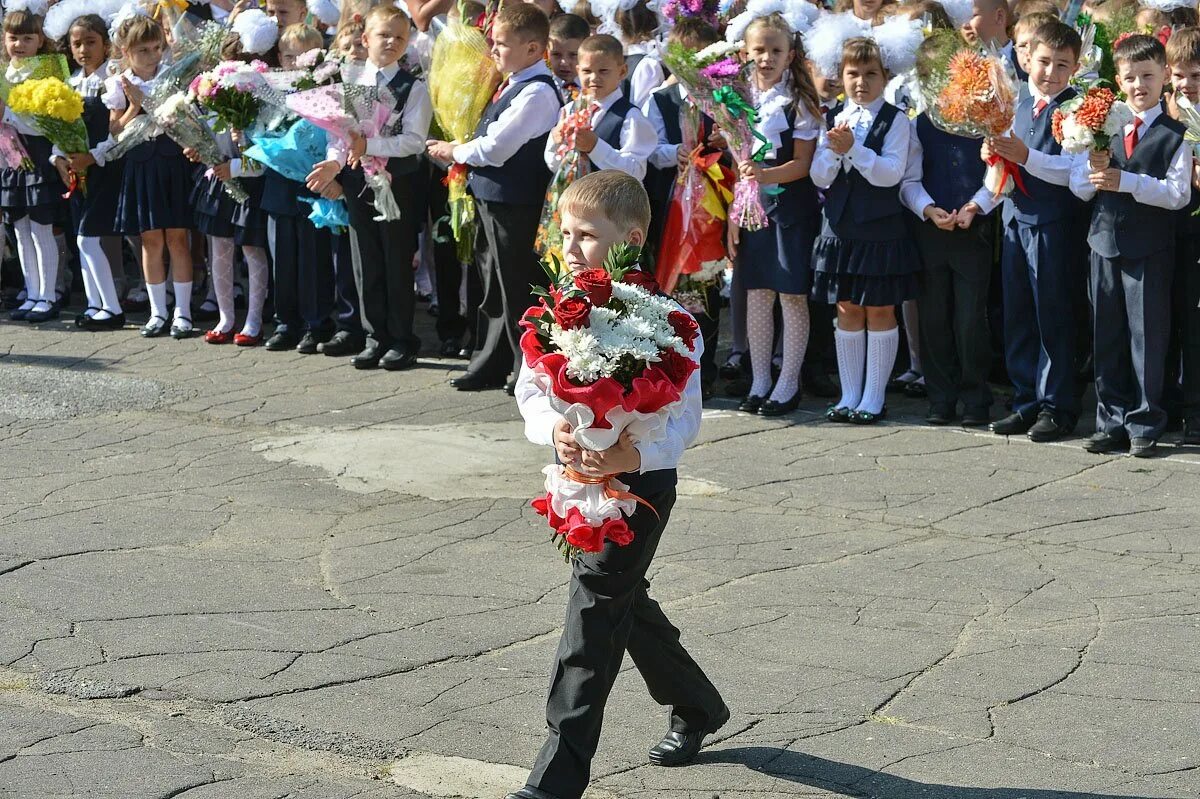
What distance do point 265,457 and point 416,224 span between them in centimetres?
272

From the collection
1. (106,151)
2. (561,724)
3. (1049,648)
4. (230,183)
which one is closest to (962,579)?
(1049,648)

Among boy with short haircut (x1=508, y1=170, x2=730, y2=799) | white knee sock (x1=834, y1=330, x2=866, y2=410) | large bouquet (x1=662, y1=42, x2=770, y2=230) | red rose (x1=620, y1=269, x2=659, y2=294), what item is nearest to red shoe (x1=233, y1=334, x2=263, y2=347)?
large bouquet (x1=662, y1=42, x2=770, y2=230)

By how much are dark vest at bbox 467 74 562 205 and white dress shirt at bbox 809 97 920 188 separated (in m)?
1.61

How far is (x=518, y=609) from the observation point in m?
5.90

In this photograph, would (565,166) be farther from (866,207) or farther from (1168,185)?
(1168,185)

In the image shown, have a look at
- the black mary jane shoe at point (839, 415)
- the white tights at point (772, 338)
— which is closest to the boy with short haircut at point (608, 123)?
the white tights at point (772, 338)

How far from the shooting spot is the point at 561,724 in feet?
13.8

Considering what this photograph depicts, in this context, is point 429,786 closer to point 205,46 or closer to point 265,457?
point 265,457

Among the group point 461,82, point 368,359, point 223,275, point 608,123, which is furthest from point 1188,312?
point 223,275

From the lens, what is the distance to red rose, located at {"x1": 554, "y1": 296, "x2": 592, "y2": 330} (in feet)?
13.1

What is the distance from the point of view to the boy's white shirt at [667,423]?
4.25 meters

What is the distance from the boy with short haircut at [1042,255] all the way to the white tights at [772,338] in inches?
45.9

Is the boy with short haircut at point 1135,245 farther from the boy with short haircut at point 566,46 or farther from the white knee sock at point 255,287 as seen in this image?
the white knee sock at point 255,287

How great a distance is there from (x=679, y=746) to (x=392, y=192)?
611 centimetres
